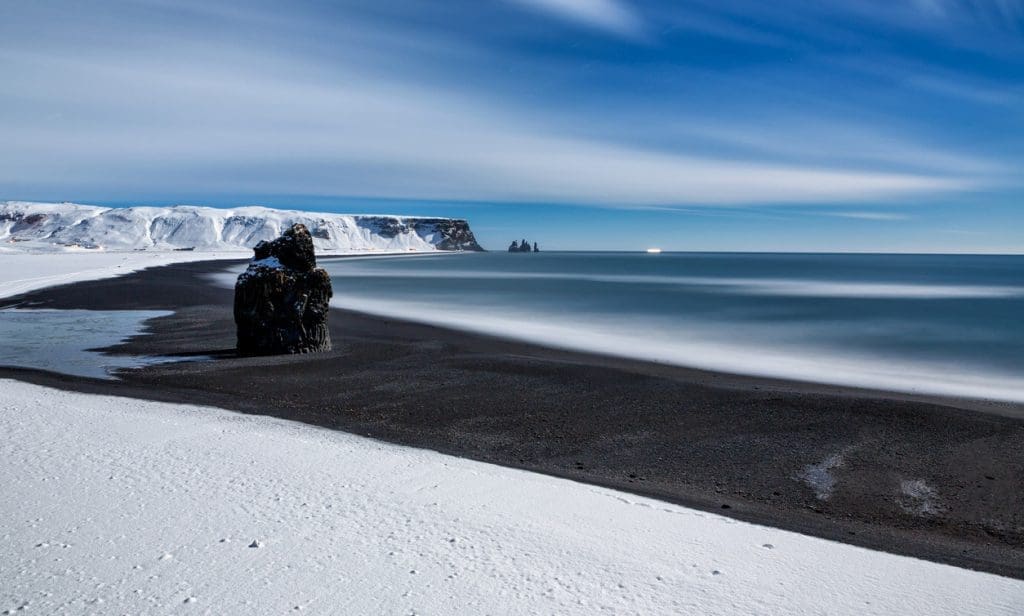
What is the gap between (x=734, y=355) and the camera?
16797mm

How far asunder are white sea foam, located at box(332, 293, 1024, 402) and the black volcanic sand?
1.48 m

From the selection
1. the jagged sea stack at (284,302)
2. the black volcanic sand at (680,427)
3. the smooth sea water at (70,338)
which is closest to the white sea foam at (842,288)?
the black volcanic sand at (680,427)

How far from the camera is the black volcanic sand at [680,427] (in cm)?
604

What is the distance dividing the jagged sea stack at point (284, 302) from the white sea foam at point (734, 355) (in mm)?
6285

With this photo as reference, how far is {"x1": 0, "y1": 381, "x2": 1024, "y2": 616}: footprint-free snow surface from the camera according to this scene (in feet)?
12.3

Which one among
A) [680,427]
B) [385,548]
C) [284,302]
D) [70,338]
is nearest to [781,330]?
[680,427]

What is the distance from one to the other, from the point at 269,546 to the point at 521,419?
501 cm

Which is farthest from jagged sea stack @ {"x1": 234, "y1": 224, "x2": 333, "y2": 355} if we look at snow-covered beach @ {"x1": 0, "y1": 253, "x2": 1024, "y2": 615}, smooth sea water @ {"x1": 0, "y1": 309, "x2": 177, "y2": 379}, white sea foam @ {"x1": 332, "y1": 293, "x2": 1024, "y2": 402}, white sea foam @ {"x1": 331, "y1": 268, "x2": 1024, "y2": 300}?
white sea foam @ {"x1": 331, "y1": 268, "x2": 1024, "y2": 300}

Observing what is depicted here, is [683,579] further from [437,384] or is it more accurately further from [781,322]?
[781,322]

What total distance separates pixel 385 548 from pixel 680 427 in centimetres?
530

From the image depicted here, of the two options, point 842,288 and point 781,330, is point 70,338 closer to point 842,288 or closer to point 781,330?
point 781,330

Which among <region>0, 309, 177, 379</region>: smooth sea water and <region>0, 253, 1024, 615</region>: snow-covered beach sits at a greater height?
<region>0, 253, 1024, 615</region>: snow-covered beach

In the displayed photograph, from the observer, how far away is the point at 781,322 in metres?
26.0

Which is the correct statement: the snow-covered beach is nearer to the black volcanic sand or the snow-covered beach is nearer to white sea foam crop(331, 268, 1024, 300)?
the black volcanic sand
